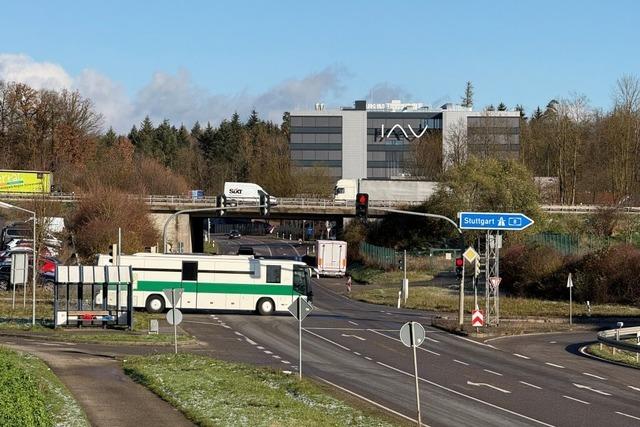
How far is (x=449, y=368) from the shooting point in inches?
1315

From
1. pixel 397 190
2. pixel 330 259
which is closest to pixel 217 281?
pixel 330 259

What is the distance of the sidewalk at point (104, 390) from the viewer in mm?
20484

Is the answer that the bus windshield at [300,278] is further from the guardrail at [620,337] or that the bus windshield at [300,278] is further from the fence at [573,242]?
the fence at [573,242]

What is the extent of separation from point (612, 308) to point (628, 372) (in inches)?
1035

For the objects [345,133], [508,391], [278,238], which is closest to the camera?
[508,391]

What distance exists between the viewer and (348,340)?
41688mm

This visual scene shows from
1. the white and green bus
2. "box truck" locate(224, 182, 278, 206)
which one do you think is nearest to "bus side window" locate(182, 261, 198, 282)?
the white and green bus

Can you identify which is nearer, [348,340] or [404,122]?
[348,340]

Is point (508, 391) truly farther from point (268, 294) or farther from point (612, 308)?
point (612, 308)

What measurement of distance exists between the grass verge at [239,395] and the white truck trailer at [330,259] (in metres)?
56.6

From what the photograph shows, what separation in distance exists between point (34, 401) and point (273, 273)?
35.0 meters

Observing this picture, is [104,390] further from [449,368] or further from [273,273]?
[273,273]

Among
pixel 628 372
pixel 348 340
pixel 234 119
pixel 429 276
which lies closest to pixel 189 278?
pixel 348 340

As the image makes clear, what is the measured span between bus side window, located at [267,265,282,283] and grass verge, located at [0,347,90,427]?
24.3 metres
